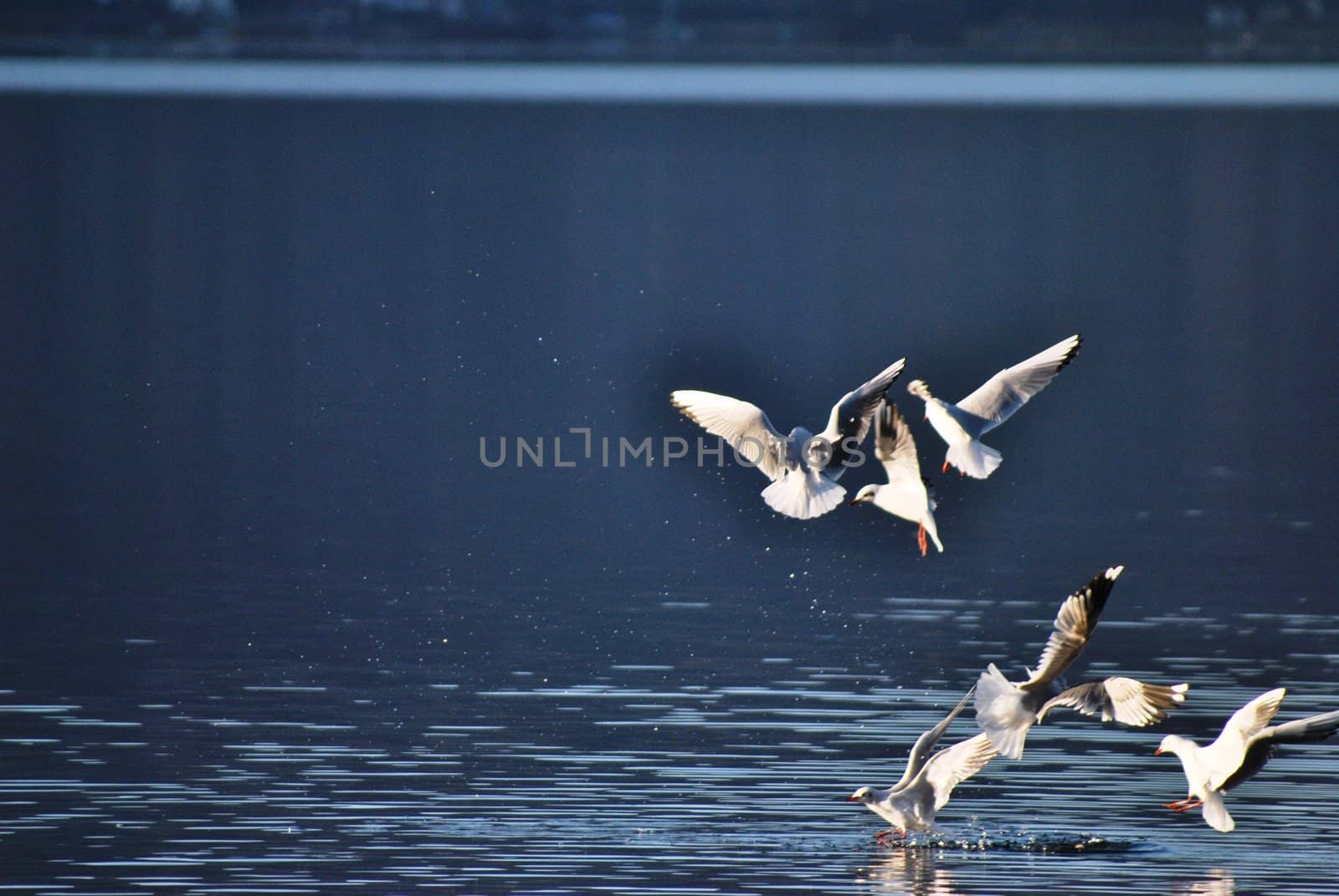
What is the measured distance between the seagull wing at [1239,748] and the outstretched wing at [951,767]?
3.74ft

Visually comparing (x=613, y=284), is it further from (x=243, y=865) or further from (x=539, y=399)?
(x=243, y=865)

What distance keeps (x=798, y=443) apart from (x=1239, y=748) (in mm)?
3404

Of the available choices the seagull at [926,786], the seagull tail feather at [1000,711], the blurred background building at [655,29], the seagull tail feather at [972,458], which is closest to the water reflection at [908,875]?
the seagull at [926,786]

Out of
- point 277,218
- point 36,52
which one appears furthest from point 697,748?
point 36,52

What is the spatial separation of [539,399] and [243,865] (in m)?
16.8

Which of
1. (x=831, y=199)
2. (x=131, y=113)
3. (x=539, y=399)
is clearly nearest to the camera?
(x=539, y=399)

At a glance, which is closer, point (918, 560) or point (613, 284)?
point (918, 560)

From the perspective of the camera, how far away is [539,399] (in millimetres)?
31453

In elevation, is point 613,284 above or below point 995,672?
below

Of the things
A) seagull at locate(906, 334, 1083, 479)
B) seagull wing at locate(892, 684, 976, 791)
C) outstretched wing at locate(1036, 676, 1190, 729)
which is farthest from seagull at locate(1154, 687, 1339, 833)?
seagull at locate(906, 334, 1083, 479)

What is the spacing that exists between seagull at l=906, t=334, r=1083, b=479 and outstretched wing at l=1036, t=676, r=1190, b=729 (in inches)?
63.4

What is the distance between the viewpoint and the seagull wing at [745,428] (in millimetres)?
17016

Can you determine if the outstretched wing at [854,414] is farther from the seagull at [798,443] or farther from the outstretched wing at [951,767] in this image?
the outstretched wing at [951,767]

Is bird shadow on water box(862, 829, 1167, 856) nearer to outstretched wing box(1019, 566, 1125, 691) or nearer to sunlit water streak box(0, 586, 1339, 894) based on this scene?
sunlit water streak box(0, 586, 1339, 894)
